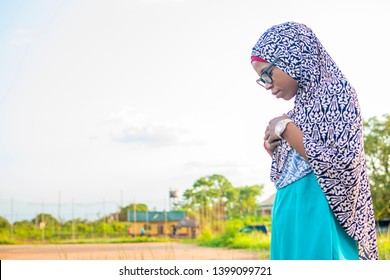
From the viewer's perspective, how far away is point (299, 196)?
4.55ft

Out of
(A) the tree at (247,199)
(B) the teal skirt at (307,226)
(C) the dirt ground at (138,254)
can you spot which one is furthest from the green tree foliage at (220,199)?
(B) the teal skirt at (307,226)

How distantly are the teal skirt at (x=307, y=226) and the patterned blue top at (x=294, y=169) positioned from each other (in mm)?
13

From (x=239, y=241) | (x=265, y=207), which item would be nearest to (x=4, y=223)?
(x=239, y=241)

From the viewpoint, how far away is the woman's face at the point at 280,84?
1.44m

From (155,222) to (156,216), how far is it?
155mm

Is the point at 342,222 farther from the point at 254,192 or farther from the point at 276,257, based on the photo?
the point at 254,192

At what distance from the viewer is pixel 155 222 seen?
41.7 ft

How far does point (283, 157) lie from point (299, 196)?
12 centimetres

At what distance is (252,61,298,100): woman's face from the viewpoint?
1.44 meters

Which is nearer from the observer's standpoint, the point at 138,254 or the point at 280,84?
the point at 280,84

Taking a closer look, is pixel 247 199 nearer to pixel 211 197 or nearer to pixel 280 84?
pixel 211 197

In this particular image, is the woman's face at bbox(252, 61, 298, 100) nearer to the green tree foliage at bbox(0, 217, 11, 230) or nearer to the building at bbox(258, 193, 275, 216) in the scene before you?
the green tree foliage at bbox(0, 217, 11, 230)
